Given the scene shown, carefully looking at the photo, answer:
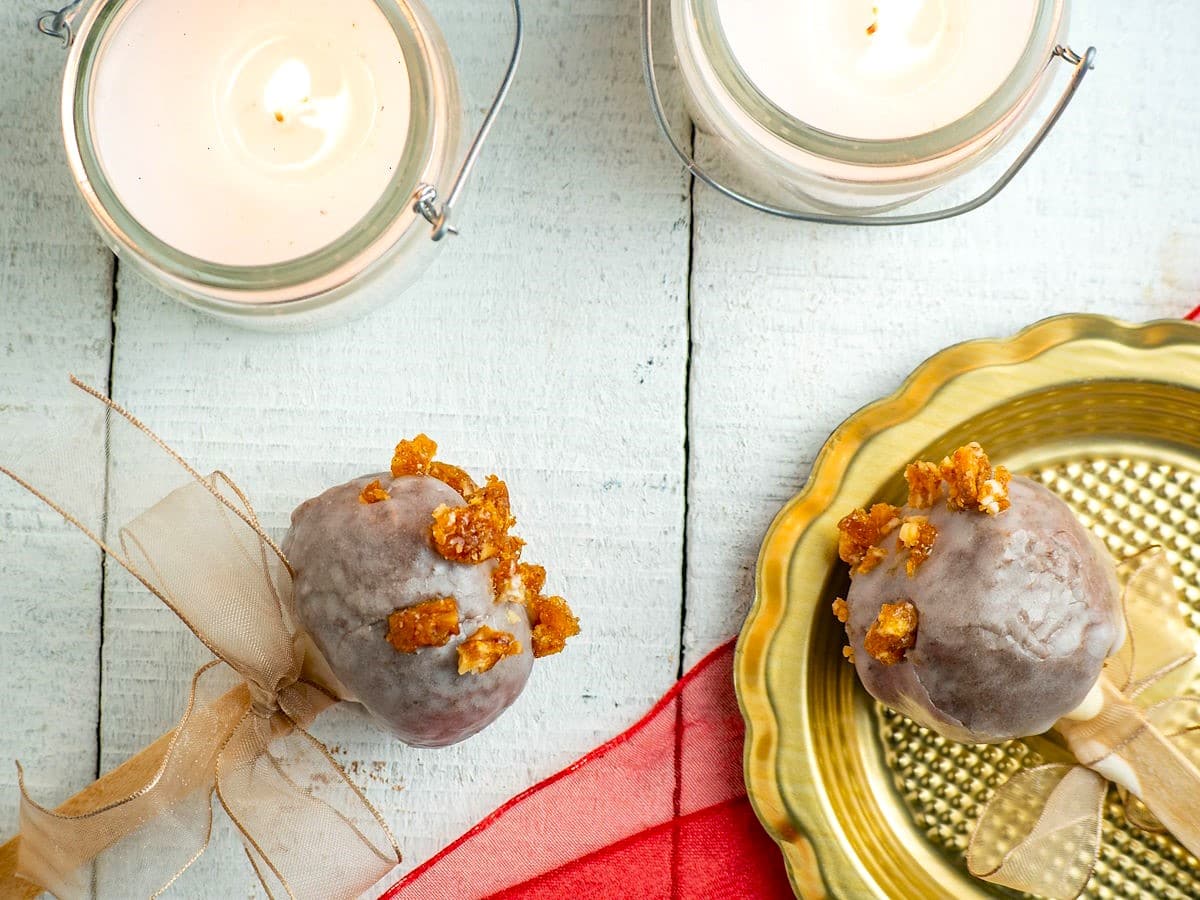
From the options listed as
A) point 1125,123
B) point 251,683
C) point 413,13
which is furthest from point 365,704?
point 1125,123

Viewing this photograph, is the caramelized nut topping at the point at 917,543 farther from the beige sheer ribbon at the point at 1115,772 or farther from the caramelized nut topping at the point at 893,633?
the beige sheer ribbon at the point at 1115,772

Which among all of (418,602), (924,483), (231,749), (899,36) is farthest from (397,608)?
(899,36)

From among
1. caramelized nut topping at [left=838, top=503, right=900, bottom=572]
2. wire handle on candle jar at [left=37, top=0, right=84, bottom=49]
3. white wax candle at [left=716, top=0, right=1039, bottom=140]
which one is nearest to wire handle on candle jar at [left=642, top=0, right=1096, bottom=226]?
white wax candle at [left=716, top=0, right=1039, bottom=140]

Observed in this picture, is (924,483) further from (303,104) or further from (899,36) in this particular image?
(303,104)

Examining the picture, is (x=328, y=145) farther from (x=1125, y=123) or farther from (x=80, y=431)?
(x=1125, y=123)

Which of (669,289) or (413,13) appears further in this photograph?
(669,289)

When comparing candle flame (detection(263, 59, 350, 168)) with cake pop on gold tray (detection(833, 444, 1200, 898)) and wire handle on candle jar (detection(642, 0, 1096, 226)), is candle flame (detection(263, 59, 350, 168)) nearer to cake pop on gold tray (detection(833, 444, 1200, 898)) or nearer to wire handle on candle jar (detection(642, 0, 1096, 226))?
wire handle on candle jar (detection(642, 0, 1096, 226))

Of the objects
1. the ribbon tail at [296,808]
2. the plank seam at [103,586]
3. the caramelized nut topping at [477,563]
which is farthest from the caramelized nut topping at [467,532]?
the plank seam at [103,586]
